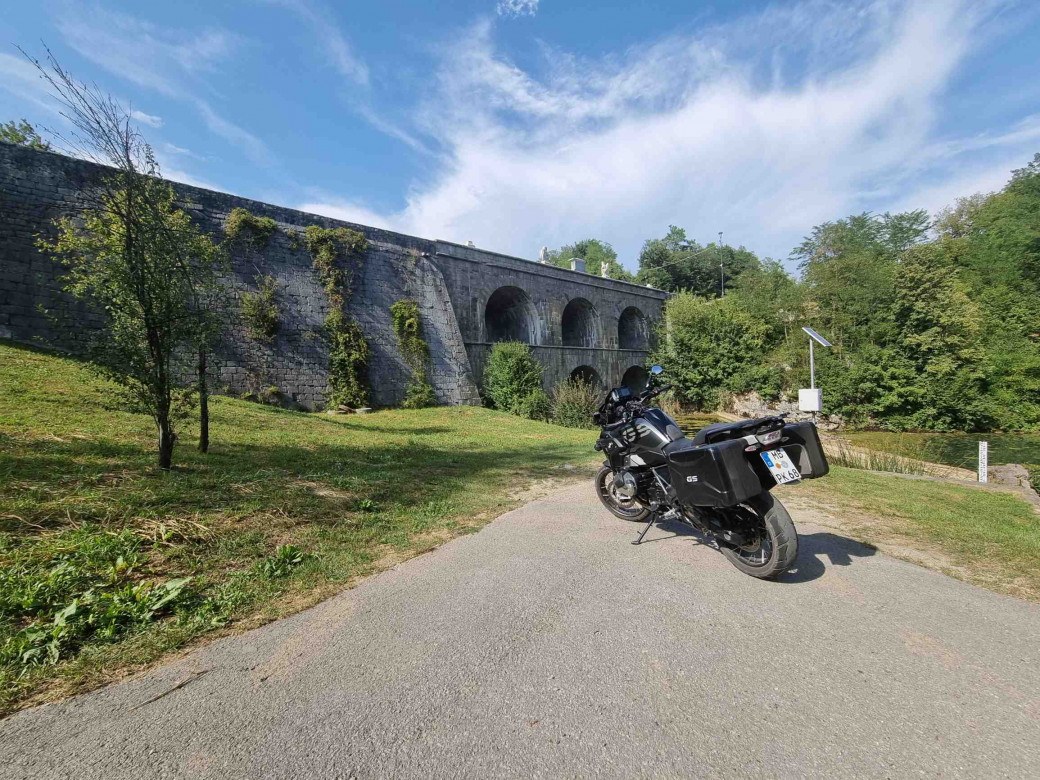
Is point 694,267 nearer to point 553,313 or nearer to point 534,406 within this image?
point 553,313

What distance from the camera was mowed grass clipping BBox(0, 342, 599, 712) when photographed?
80.3 inches

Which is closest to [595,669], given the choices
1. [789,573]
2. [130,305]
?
[789,573]

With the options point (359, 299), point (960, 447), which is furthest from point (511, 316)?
point (960, 447)

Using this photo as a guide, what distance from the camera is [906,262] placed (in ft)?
59.9

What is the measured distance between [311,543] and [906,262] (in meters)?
24.1

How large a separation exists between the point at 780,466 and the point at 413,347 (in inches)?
565

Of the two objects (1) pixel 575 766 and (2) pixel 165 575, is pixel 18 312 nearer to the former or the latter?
(2) pixel 165 575

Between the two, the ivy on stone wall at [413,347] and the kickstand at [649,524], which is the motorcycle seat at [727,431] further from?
the ivy on stone wall at [413,347]

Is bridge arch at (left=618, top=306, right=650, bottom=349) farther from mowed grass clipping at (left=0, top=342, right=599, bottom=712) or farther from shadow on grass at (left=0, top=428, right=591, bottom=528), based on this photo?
shadow on grass at (left=0, top=428, right=591, bottom=528)

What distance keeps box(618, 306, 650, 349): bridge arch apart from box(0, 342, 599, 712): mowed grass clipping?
798 inches

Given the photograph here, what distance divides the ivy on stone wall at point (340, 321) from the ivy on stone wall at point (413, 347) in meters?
1.36

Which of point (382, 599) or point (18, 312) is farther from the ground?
point (18, 312)

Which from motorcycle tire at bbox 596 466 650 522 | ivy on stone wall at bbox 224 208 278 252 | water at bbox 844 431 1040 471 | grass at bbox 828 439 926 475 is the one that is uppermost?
ivy on stone wall at bbox 224 208 278 252

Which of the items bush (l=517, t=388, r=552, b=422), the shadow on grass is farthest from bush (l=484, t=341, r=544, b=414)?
the shadow on grass
